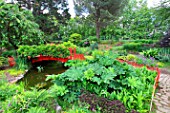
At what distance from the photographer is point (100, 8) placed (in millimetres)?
13812

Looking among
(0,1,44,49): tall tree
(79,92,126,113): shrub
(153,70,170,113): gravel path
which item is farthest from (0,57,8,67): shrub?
(153,70,170,113): gravel path

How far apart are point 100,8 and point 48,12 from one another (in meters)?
7.18

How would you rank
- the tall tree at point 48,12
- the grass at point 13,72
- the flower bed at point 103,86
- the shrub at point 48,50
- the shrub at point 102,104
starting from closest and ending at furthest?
the shrub at point 102,104 < the flower bed at point 103,86 < the grass at point 13,72 < the shrub at point 48,50 < the tall tree at point 48,12

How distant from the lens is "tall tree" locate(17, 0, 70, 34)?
53.5ft

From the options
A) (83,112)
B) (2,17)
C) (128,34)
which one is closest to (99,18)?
(128,34)

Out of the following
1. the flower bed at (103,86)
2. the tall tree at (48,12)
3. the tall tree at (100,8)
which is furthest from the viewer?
the tall tree at (48,12)

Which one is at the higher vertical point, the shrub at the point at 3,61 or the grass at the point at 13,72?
the shrub at the point at 3,61

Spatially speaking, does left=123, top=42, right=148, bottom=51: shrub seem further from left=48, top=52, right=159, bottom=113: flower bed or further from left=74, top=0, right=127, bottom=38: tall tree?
left=48, top=52, right=159, bottom=113: flower bed

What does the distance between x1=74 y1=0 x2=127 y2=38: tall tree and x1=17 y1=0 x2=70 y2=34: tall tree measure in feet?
11.5

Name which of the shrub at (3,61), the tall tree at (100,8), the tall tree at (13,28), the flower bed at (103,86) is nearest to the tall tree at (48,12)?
the tall tree at (100,8)

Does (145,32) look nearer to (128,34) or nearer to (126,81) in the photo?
(128,34)

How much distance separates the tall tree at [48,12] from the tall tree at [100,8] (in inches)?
138

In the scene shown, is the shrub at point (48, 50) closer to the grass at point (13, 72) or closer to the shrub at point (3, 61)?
the grass at point (13, 72)

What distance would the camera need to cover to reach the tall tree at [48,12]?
1630 centimetres
